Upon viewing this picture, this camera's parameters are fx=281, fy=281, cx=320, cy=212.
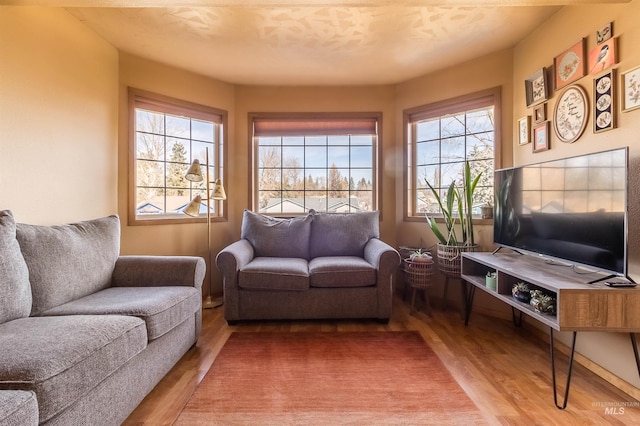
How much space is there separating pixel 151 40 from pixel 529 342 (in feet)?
12.6

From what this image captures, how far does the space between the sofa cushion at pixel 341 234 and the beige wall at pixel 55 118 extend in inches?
74.7

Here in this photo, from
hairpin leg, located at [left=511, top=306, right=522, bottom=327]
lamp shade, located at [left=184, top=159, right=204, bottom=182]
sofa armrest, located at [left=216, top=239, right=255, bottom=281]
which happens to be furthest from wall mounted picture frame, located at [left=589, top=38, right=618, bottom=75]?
lamp shade, located at [left=184, top=159, right=204, bottom=182]

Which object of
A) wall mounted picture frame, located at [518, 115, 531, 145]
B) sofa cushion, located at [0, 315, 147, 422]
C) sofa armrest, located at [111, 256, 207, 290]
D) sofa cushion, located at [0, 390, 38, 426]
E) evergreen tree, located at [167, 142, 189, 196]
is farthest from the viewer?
evergreen tree, located at [167, 142, 189, 196]

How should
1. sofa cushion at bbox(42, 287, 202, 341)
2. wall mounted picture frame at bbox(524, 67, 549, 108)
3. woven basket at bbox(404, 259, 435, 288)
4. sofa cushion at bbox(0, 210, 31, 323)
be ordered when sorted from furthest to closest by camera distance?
woven basket at bbox(404, 259, 435, 288)
wall mounted picture frame at bbox(524, 67, 549, 108)
sofa cushion at bbox(42, 287, 202, 341)
sofa cushion at bbox(0, 210, 31, 323)

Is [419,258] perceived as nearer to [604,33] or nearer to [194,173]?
[604,33]

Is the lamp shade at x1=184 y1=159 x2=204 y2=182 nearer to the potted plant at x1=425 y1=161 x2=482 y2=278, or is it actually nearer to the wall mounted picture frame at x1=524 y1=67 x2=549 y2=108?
the potted plant at x1=425 y1=161 x2=482 y2=278

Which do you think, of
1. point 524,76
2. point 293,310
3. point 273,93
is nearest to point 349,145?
point 273,93

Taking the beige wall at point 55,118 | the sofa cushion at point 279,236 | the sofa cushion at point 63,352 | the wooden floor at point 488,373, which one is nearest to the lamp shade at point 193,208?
the sofa cushion at point 279,236

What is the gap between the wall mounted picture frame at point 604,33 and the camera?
164 cm

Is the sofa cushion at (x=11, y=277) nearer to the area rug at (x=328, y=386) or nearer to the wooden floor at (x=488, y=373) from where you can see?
the wooden floor at (x=488, y=373)

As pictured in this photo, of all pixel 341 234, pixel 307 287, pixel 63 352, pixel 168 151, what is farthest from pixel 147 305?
pixel 168 151

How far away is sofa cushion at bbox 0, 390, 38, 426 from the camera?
79 centimetres

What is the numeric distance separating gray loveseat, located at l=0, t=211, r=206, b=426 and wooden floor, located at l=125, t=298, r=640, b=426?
128mm

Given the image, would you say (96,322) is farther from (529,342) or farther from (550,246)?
(529,342)
